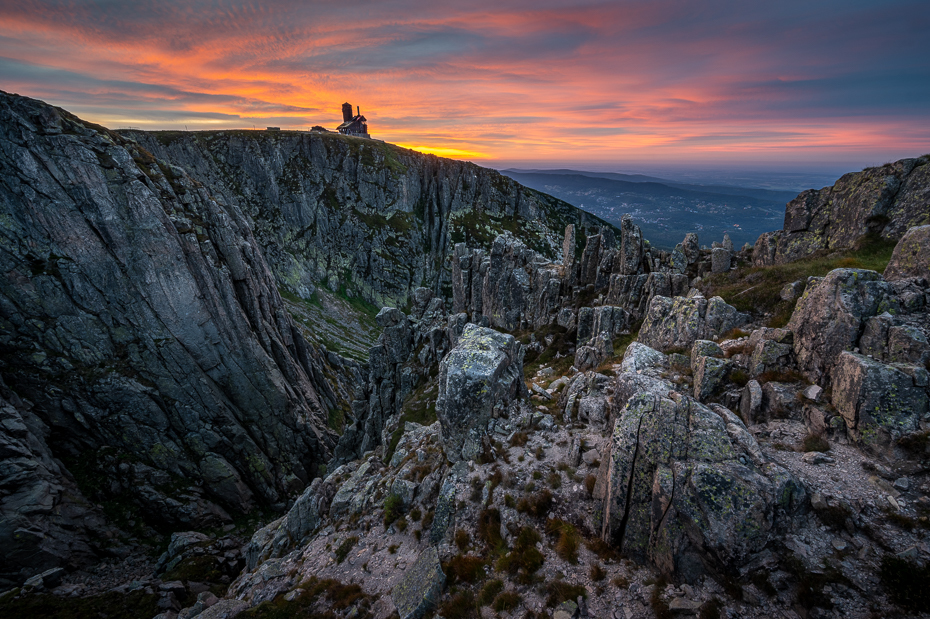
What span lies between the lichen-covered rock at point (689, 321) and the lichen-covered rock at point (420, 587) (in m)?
20.9

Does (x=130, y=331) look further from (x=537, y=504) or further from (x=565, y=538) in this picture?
(x=565, y=538)

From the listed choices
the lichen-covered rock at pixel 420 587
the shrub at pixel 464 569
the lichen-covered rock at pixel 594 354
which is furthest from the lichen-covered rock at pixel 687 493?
the lichen-covered rock at pixel 594 354

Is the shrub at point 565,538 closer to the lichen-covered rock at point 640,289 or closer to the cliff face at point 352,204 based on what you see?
the lichen-covered rock at point 640,289

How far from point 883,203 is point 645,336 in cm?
2201

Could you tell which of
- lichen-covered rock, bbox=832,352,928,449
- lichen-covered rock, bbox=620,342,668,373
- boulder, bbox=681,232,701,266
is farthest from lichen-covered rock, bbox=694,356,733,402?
boulder, bbox=681,232,701,266

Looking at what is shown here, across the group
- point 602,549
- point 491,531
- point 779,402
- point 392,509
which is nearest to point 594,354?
point 779,402

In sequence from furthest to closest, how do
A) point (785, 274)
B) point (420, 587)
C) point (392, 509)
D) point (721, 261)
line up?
point (721, 261)
point (785, 274)
point (392, 509)
point (420, 587)

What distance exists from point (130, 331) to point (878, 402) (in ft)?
217

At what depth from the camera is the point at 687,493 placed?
11164 mm

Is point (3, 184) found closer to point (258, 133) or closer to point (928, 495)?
point (928, 495)

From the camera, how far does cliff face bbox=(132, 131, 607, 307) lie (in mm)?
117875

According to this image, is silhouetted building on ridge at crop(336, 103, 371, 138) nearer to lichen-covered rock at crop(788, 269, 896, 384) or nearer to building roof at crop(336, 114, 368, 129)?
building roof at crop(336, 114, 368, 129)

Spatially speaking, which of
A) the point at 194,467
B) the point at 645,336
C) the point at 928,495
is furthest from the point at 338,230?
the point at 928,495

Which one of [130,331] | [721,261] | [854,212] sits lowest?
[130,331]
